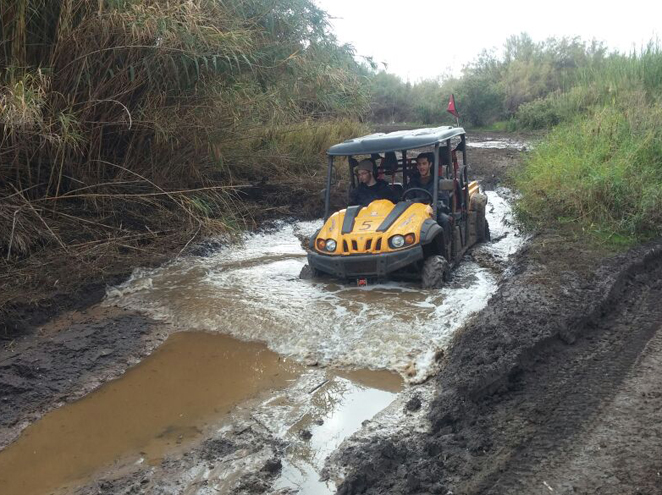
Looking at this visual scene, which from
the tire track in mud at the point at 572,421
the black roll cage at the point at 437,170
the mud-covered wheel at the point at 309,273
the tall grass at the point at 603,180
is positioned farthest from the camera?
the tall grass at the point at 603,180

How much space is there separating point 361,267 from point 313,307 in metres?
0.65

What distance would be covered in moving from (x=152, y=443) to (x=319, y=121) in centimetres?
1031

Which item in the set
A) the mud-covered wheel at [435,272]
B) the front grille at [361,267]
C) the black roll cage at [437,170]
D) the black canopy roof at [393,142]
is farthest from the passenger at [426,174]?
the front grille at [361,267]

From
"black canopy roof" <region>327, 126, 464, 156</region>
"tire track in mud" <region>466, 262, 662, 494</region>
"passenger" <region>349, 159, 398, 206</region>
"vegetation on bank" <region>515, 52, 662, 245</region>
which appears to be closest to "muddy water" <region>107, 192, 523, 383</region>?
"tire track in mud" <region>466, 262, 662, 494</region>

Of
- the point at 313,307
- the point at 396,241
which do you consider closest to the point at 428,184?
the point at 396,241

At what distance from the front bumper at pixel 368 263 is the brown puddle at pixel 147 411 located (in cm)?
142

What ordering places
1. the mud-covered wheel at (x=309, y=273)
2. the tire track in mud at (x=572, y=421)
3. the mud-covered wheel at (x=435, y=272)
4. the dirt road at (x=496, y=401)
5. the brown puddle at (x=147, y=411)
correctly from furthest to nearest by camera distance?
the mud-covered wheel at (x=309, y=273) → the mud-covered wheel at (x=435, y=272) → the brown puddle at (x=147, y=411) → the dirt road at (x=496, y=401) → the tire track in mud at (x=572, y=421)

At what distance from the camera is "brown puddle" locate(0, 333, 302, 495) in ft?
11.3

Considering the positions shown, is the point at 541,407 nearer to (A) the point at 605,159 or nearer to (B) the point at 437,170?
(B) the point at 437,170

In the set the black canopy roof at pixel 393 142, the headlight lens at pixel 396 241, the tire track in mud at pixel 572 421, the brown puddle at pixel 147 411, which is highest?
the black canopy roof at pixel 393 142

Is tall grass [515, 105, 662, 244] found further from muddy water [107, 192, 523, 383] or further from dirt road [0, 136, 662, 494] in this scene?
dirt road [0, 136, 662, 494]

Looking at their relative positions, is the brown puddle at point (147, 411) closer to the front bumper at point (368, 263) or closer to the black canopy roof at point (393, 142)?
the front bumper at point (368, 263)

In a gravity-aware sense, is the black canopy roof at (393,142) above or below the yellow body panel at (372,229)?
above

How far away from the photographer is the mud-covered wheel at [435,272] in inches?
245
